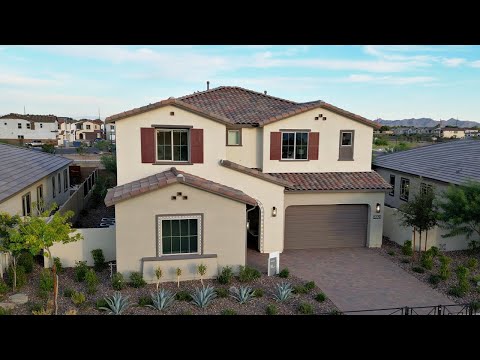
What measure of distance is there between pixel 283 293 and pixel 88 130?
100.0m

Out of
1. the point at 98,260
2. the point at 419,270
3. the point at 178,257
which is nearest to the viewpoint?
the point at 178,257

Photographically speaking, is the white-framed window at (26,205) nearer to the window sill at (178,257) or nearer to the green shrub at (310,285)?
the window sill at (178,257)

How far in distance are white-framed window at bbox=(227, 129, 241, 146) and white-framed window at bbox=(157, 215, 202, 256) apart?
212 inches

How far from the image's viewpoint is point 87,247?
13672 mm

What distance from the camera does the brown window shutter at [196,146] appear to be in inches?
588

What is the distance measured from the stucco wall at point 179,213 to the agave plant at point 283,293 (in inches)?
80.5

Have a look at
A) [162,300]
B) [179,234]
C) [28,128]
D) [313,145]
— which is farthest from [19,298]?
[28,128]

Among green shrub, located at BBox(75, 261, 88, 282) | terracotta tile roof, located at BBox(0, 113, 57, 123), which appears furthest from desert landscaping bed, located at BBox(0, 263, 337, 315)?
terracotta tile roof, located at BBox(0, 113, 57, 123)

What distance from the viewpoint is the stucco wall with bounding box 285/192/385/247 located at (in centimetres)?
1614

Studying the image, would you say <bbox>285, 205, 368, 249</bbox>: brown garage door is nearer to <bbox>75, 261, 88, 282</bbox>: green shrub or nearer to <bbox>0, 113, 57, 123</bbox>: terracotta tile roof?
<bbox>75, 261, 88, 282</bbox>: green shrub

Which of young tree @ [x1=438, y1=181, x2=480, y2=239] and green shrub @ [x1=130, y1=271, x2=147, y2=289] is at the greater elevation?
young tree @ [x1=438, y1=181, x2=480, y2=239]

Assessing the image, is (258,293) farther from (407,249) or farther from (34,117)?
(34,117)
